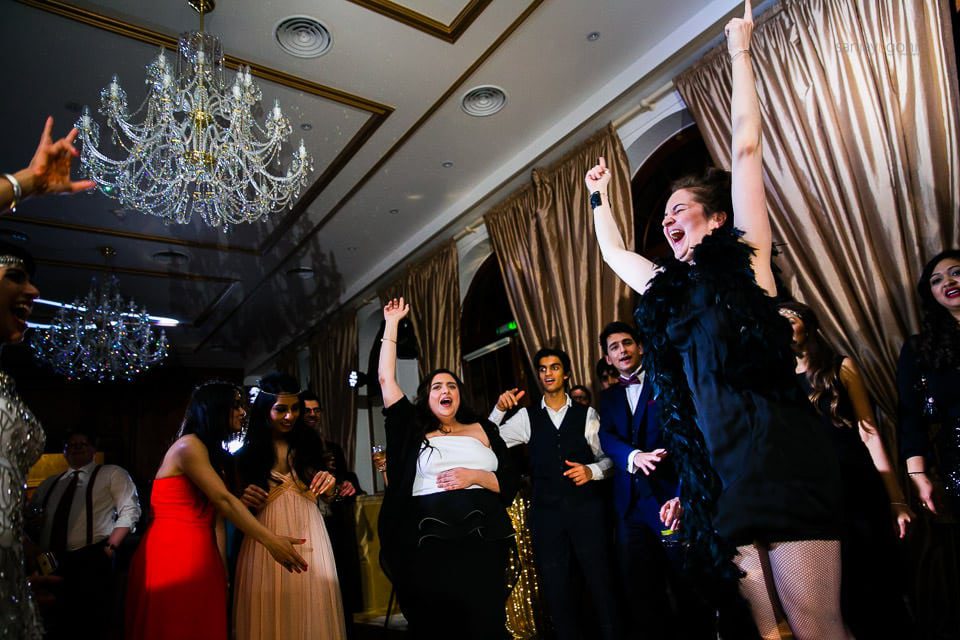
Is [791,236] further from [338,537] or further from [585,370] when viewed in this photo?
[338,537]

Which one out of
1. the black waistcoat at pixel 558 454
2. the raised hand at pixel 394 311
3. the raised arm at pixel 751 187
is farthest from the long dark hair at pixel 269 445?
the raised arm at pixel 751 187

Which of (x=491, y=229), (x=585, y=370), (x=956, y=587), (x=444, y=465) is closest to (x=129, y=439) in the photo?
(x=491, y=229)

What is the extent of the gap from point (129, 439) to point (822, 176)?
10.8m

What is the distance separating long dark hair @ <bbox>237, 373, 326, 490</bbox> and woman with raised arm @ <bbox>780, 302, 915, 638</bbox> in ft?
6.95

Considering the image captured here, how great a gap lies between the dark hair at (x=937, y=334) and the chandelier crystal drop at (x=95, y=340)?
21.4 ft

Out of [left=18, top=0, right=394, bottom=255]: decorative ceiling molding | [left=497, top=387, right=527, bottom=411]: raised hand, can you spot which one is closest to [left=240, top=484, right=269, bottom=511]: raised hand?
[left=497, top=387, right=527, bottom=411]: raised hand

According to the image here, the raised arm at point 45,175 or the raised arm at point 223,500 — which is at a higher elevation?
the raised arm at point 45,175

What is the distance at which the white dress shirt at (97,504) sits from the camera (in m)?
3.91

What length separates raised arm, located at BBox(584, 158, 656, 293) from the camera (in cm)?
146

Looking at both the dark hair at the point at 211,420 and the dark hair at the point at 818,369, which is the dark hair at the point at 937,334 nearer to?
the dark hair at the point at 818,369

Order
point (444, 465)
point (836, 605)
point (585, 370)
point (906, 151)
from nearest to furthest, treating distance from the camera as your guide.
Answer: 1. point (836, 605)
2. point (444, 465)
3. point (906, 151)
4. point (585, 370)

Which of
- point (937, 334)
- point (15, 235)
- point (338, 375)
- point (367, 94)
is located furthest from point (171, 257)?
point (937, 334)

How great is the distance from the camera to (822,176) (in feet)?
9.91

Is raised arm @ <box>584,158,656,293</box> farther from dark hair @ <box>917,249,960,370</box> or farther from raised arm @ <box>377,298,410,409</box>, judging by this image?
dark hair @ <box>917,249,960,370</box>
